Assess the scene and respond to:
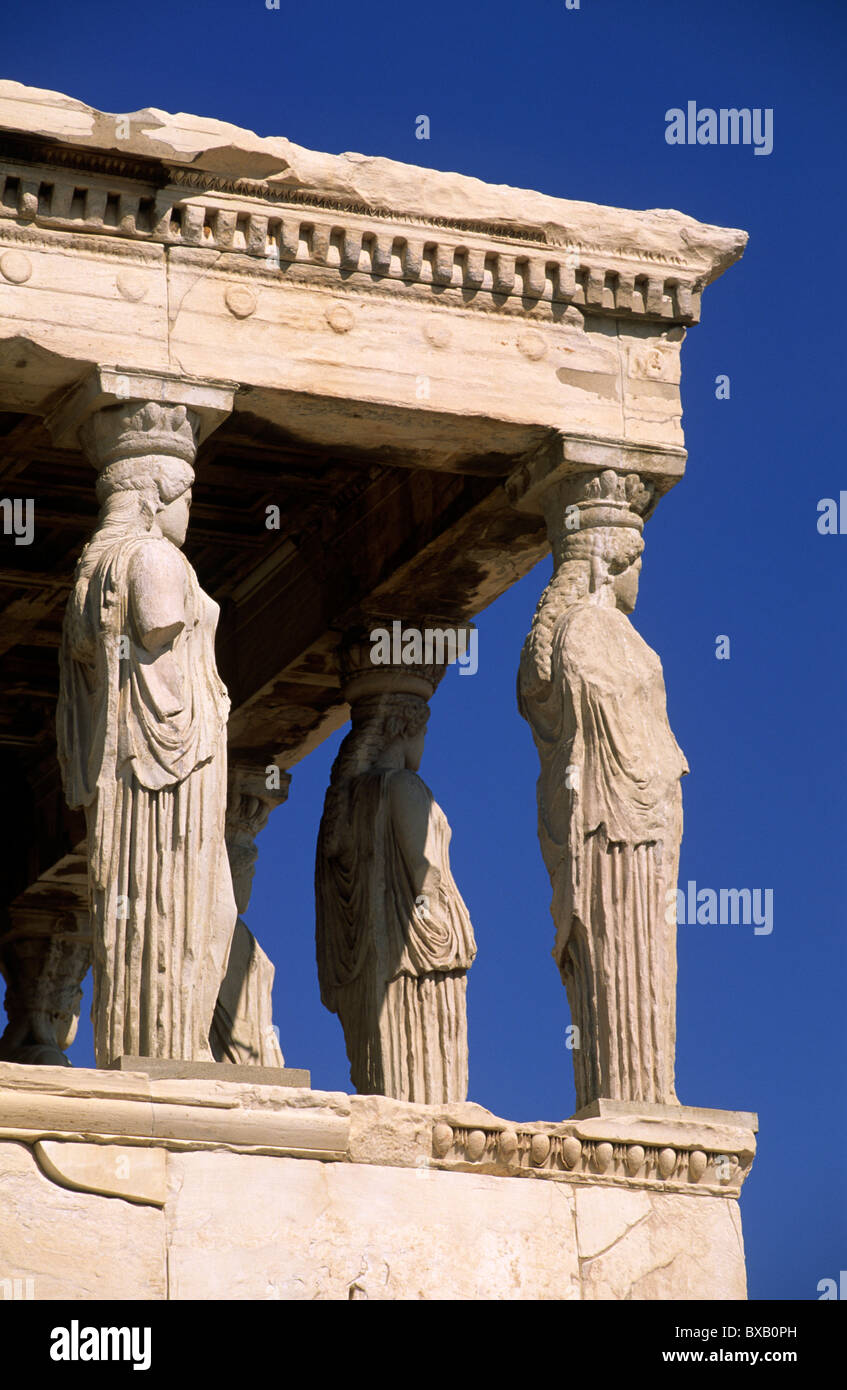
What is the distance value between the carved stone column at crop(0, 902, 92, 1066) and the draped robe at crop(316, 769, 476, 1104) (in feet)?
14.8

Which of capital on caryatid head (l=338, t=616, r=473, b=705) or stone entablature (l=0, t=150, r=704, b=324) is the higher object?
stone entablature (l=0, t=150, r=704, b=324)

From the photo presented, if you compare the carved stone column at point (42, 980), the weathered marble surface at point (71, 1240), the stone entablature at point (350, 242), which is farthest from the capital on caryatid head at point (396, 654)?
the weathered marble surface at point (71, 1240)

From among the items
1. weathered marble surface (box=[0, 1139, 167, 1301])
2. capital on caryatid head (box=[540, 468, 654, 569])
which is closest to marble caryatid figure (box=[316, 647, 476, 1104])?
capital on caryatid head (box=[540, 468, 654, 569])

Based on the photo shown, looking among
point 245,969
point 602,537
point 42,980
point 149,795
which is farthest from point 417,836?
point 42,980

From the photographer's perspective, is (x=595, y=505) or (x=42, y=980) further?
(x=42, y=980)

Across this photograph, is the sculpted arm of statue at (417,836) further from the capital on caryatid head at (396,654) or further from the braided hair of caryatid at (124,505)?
the braided hair of caryatid at (124,505)

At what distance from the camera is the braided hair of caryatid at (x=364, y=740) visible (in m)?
18.7

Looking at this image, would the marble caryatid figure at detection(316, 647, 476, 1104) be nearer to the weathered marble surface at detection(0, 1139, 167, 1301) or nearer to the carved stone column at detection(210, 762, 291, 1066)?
the carved stone column at detection(210, 762, 291, 1066)

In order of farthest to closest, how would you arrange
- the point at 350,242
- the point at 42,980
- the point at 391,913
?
the point at 42,980 < the point at 391,913 < the point at 350,242

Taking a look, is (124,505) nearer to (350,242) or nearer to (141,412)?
(141,412)

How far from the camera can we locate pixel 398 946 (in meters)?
18.2

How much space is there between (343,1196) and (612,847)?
2401 mm

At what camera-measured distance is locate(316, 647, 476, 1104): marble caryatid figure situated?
59.3ft

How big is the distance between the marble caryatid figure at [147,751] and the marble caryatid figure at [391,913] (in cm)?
266
